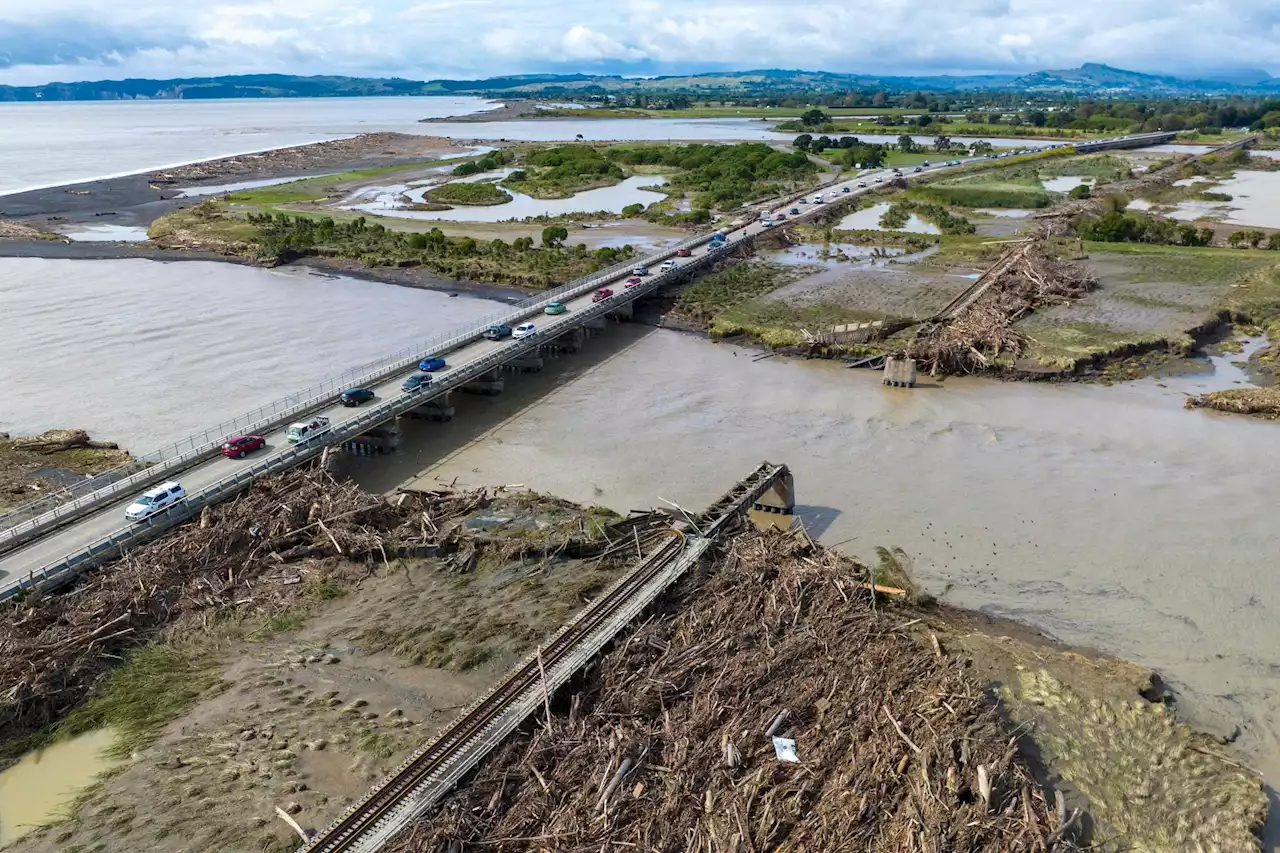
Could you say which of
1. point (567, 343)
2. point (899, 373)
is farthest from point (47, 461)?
point (899, 373)

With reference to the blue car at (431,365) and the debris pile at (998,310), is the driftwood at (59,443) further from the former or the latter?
the debris pile at (998,310)

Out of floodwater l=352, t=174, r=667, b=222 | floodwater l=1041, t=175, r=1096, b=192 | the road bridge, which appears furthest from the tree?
floodwater l=1041, t=175, r=1096, b=192

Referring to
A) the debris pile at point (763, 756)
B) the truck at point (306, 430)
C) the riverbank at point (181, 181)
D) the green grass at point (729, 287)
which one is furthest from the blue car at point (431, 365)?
the riverbank at point (181, 181)

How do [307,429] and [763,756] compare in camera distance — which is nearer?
[763,756]

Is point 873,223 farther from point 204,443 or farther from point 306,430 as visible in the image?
point 204,443

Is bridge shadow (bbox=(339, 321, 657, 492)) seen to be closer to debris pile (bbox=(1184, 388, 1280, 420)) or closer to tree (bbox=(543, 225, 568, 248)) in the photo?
tree (bbox=(543, 225, 568, 248))

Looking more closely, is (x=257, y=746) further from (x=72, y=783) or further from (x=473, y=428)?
(x=473, y=428)
